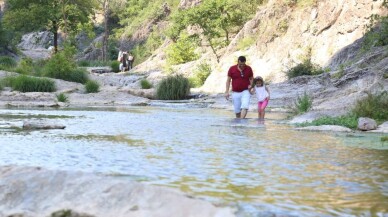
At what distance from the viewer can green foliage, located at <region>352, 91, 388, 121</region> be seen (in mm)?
10805

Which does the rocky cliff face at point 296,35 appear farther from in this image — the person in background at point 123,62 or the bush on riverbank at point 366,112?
the person in background at point 123,62

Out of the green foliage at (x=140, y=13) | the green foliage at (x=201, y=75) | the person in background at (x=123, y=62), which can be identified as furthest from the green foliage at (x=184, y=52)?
the green foliage at (x=140, y=13)

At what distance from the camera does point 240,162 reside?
5.71 m

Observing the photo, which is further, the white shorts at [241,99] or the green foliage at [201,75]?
the green foliage at [201,75]

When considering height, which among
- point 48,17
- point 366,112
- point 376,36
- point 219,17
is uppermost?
point 48,17

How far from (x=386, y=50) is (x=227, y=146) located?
38.9ft

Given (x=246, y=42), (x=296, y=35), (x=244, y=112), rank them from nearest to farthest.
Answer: (x=244, y=112)
(x=296, y=35)
(x=246, y=42)

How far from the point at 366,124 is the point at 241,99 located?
4265 mm

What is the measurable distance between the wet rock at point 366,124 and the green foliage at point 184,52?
104 feet

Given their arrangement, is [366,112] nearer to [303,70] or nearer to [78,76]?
[303,70]

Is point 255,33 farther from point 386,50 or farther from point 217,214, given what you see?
point 217,214

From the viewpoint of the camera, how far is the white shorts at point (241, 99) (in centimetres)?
1324

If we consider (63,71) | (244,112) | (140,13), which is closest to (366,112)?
(244,112)

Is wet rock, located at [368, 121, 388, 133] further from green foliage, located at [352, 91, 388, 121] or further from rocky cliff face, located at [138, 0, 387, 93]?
rocky cliff face, located at [138, 0, 387, 93]
